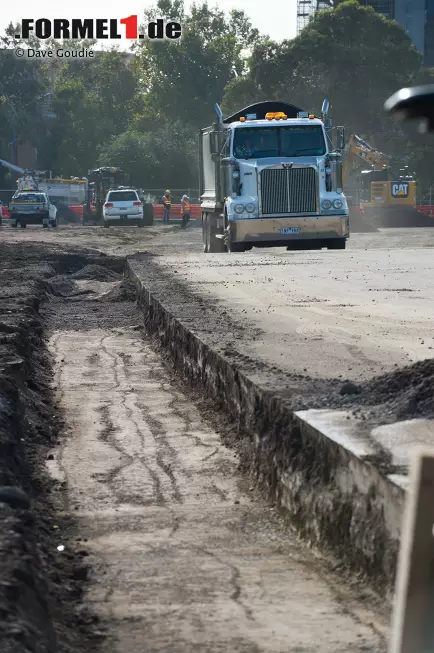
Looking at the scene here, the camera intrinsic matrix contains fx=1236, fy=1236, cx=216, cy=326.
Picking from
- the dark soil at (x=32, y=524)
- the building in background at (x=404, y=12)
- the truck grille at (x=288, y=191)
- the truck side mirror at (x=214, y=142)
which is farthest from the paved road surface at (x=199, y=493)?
the building in background at (x=404, y=12)

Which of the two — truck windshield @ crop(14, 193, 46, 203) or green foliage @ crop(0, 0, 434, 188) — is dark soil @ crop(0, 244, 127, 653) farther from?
green foliage @ crop(0, 0, 434, 188)

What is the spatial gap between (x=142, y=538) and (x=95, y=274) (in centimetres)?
1836

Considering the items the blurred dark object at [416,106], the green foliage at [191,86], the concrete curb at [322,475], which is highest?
the green foliage at [191,86]

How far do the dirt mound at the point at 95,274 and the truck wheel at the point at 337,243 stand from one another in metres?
4.48

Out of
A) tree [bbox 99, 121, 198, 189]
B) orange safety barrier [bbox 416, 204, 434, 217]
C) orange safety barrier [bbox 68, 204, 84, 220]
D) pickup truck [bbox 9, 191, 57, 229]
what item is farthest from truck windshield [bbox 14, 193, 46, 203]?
tree [bbox 99, 121, 198, 189]

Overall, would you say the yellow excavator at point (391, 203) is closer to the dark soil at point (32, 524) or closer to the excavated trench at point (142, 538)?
the dark soil at point (32, 524)

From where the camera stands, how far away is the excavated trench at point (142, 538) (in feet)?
15.1

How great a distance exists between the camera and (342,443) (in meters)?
5.55

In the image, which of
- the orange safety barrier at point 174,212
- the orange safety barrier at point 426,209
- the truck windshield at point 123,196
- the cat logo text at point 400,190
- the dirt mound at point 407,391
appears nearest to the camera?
the dirt mound at point 407,391

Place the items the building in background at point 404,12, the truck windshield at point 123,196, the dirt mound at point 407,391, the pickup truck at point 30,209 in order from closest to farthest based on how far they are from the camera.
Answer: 1. the dirt mound at point 407,391
2. the truck windshield at point 123,196
3. the pickup truck at point 30,209
4. the building in background at point 404,12

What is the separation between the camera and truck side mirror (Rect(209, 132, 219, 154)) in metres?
25.3

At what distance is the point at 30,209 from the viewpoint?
174 feet

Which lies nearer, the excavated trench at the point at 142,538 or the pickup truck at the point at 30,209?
the excavated trench at the point at 142,538

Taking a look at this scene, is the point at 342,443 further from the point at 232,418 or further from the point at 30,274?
the point at 30,274
